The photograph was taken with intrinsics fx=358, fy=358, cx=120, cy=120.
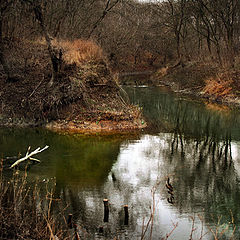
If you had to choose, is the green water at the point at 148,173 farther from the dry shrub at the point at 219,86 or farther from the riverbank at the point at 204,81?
the dry shrub at the point at 219,86

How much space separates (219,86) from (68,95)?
45.8 ft

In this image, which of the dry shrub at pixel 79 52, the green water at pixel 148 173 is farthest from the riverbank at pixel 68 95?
the green water at pixel 148 173

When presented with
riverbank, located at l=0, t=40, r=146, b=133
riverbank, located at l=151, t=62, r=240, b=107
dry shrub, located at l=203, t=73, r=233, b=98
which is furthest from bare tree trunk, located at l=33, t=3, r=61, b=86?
dry shrub, located at l=203, t=73, r=233, b=98

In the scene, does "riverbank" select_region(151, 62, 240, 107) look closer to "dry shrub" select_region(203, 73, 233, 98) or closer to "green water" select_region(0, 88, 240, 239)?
"dry shrub" select_region(203, 73, 233, 98)

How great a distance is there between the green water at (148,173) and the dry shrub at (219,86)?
764cm

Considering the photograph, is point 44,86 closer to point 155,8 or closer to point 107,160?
point 107,160

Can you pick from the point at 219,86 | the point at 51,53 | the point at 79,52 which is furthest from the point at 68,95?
the point at 219,86

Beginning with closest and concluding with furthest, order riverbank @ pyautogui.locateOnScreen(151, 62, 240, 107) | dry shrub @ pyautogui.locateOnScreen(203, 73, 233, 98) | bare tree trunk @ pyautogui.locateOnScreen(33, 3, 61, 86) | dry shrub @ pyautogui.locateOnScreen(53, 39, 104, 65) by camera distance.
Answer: bare tree trunk @ pyautogui.locateOnScreen(33, 3, 61, 86), dry shrub @ pyautogui.locateOnScreen(53, 39, 104, 65), riverbank @ pyautogui.locateOnScreen(151, 62, 240, 107), dry shrub @ pyautogui.locateOnScreen(203, 73, 233, 98)

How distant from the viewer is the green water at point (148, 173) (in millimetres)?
7613

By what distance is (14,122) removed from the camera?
16.8m

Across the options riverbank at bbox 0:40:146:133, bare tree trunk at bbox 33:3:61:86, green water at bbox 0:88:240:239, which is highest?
bare tree trunk at bbox 33:3:61:86

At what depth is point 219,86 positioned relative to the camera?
88.8ft

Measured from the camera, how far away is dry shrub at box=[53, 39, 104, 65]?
18.8 meters

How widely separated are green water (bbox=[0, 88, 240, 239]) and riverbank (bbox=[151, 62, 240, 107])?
7.40m
